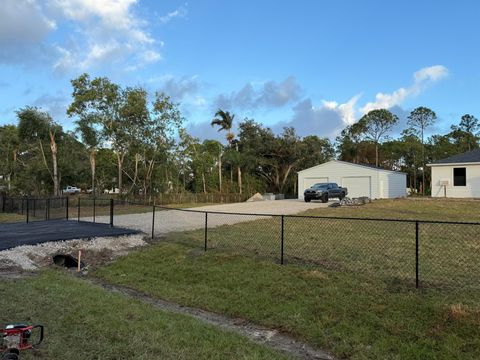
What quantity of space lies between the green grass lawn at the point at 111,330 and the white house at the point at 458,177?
2902cm

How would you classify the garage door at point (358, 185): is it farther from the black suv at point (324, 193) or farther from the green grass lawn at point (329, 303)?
the green grass lawn at point (329, 303)

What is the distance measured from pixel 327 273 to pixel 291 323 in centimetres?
205

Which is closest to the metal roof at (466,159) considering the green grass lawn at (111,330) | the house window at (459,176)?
the house window at (459,176)

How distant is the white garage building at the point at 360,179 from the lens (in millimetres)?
34906

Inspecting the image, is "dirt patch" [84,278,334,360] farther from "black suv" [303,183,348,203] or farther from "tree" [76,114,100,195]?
"tree" [76,114,100,195]

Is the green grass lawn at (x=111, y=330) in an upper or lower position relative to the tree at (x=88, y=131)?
lower

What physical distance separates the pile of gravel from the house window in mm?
25273

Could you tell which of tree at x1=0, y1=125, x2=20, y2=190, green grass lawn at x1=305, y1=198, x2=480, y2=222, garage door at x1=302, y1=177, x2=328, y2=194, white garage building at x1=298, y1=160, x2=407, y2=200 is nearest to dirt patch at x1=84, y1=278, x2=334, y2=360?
green grass lawn at x1=305, y1=198, x2=480, y2=222

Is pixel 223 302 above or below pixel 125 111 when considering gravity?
below

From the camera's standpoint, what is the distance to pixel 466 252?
9711 mm

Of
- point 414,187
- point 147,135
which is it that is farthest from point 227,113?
point 414,187

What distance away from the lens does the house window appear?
3016cm

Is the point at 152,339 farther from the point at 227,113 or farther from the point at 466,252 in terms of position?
the point at 227,113

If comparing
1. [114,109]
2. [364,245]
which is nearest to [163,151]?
[114,109]
